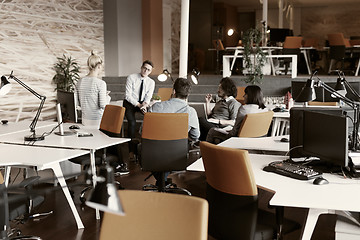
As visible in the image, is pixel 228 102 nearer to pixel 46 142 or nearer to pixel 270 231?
pixel 46 142

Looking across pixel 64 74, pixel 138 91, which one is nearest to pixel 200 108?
pixel 138 91

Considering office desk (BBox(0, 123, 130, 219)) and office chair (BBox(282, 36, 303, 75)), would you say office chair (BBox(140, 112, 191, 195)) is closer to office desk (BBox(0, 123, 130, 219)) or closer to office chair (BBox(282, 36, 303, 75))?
office desk (BBox(0, 123, 130, 219))

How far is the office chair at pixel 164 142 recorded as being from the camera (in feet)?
14.6

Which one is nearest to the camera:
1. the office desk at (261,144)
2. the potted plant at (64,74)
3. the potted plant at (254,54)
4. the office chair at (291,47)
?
the office desk at (261,144)

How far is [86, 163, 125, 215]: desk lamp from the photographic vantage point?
51.5 inches

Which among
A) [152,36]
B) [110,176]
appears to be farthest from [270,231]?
[152,36]

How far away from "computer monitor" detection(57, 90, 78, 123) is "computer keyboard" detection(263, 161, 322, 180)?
221cm

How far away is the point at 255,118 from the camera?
5039 millimetres

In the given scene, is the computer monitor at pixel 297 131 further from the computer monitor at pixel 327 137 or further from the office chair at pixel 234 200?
the office chair at pixel 234 200

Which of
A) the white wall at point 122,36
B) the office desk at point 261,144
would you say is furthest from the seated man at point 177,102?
the white wall at point 122,36

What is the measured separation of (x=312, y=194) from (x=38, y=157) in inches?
88.1

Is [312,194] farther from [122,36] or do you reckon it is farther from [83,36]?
[122,36]

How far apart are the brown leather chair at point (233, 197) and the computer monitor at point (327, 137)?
63cm

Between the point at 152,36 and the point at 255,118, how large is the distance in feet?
26.9
